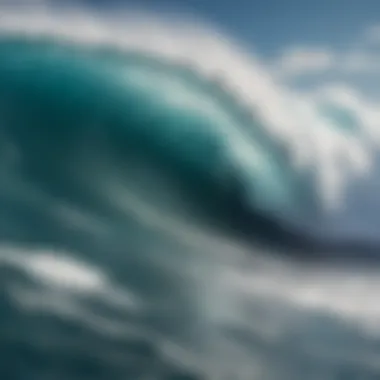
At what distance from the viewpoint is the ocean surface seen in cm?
138

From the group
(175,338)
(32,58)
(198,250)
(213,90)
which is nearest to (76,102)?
(32,58)

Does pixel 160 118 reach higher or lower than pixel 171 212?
higher

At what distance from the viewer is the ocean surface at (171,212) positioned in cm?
138

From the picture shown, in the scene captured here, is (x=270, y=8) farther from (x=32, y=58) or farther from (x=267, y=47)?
(x=32, y=58)

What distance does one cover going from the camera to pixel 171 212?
1413 mm

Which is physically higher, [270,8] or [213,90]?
[270,8]

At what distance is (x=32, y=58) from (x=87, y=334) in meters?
0.56

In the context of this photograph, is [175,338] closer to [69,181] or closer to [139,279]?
[139,279]

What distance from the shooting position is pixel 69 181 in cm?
141

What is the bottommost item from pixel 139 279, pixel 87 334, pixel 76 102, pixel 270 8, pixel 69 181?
pixel 87 334

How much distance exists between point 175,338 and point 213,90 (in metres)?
0.50

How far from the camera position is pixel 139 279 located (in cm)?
139

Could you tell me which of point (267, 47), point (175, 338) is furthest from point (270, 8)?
point (175, 338)

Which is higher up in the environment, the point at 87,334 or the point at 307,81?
the point at 307,81
